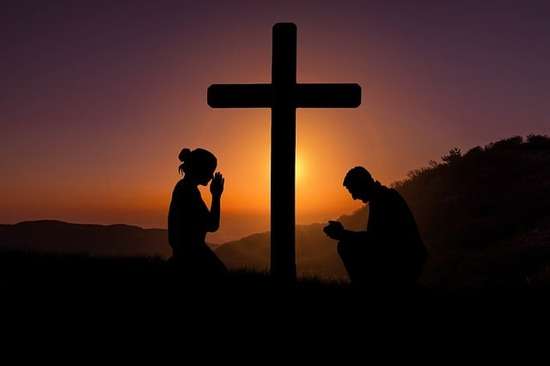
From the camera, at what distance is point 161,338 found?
6184 mm

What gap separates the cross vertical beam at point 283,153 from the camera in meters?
7.55

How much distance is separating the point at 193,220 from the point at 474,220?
37.9 ft

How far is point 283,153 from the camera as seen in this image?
7660mm

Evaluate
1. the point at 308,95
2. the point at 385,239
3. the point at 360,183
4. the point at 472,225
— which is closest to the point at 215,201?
the point at 360,183

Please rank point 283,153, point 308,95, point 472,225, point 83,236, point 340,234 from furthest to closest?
point 83,236
point 472,225
point 308,95
point 283,153
point 340,234

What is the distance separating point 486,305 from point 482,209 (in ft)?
31.8

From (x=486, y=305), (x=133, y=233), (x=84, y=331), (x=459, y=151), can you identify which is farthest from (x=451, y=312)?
(x=133, y=233)

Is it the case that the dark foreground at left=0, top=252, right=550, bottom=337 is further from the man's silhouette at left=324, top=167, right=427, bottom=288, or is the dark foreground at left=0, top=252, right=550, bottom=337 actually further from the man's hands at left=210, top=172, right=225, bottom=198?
the man's hands at left=210, top=172, right=225, bottom=198

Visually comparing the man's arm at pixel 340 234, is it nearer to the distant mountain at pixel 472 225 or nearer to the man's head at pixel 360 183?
the man's head at pixel 360 183

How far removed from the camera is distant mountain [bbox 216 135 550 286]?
43.6ft

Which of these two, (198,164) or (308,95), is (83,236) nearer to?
(308,95)

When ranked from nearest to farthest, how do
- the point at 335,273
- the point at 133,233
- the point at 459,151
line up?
the point at 335,273 → the point at 459,151 → the point at 133,233

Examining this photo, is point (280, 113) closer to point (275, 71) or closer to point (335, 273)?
point (275, 71)

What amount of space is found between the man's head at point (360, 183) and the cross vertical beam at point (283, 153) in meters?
0.87
